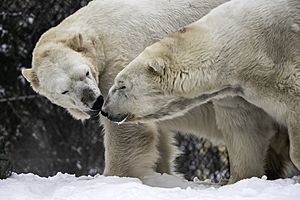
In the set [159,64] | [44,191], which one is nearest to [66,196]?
[44,191]

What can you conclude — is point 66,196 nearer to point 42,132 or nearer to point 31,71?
point 31,71

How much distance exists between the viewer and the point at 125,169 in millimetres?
6590

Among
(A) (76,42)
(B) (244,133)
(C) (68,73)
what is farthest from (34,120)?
(B) (244,133)

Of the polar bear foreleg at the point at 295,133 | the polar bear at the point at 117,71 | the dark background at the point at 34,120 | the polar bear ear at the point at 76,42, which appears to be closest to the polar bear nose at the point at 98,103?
the polar bear at the point at 117,71

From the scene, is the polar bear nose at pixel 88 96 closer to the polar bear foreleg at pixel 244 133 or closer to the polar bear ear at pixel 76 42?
the polar bear ear at pixel 76 42

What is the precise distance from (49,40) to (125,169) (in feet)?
3.80

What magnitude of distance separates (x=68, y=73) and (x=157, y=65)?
83 centimetres

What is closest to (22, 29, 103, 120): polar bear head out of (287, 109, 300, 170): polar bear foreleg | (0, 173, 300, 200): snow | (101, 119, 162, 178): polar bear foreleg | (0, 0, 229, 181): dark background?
(101, 119, 162, 178): polar bear foreleg

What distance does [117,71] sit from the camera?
21.1 ft

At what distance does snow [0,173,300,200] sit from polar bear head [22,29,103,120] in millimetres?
592

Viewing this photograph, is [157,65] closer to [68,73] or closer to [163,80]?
[163,80]

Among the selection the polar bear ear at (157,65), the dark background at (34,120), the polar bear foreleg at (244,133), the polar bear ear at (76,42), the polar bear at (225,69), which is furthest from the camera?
the dark background at (34,120)

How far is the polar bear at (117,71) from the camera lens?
20.4 feet

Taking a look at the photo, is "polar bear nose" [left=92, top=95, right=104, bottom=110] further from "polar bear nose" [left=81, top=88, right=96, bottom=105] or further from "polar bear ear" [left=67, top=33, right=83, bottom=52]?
"polar bear ear" [left=67, top=33, right=83, bottom=52]
